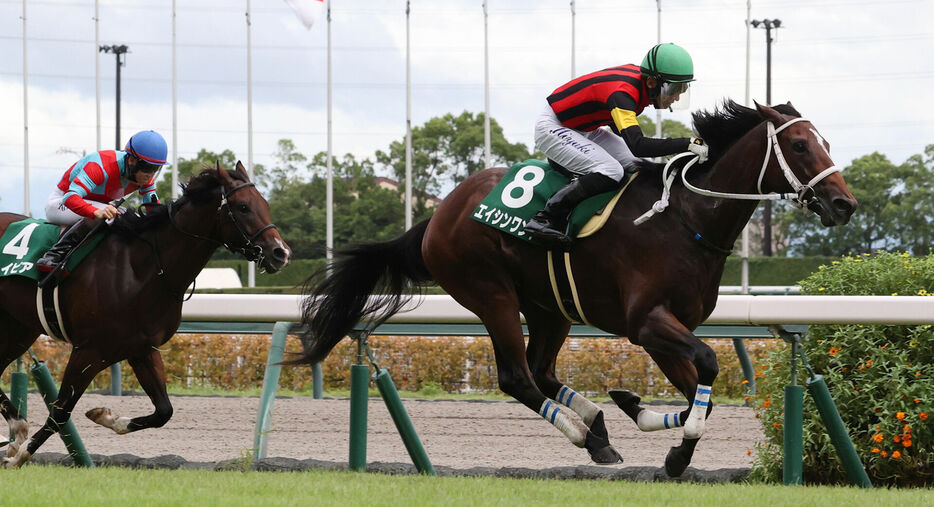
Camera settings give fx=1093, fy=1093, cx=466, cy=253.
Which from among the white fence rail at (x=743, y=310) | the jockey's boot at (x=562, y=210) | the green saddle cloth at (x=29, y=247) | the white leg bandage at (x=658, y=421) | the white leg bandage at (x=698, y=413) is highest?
the jockey's boot at (x=562, y=210)

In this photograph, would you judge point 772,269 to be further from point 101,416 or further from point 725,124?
point 101,416

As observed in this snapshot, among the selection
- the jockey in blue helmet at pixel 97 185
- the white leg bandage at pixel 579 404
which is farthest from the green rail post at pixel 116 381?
the white leg bandage at pixel 579 404

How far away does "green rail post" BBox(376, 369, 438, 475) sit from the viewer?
4.77m

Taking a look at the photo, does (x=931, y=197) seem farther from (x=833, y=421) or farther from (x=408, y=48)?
(x=833, y=421)

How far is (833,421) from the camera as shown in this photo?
4316mm

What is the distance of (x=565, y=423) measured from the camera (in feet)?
14.5

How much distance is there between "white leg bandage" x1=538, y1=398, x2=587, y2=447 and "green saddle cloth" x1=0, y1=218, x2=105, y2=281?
2275mm

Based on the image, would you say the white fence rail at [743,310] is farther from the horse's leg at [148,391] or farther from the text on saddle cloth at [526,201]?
the text on saddle cloth at [526,201]

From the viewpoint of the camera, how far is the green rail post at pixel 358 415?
4.81 meters

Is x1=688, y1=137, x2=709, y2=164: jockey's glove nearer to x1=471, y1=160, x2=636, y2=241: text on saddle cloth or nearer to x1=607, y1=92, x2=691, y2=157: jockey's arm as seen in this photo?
x1=607, y1=92, x2=691, y2=157: jockey's arm

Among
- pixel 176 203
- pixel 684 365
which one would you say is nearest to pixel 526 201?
pixel 684 365

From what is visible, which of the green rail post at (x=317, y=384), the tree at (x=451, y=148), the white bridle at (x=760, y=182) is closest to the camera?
the white bridle at (x=760, y=182)

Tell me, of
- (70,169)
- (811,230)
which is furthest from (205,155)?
(70,169)

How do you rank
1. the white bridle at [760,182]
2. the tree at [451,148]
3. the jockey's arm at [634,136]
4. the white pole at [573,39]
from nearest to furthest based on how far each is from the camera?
the white bridle at [760,182]
the jockey's arm at [634,136]
the white pole at [573,39]
the tree at [451,148]
